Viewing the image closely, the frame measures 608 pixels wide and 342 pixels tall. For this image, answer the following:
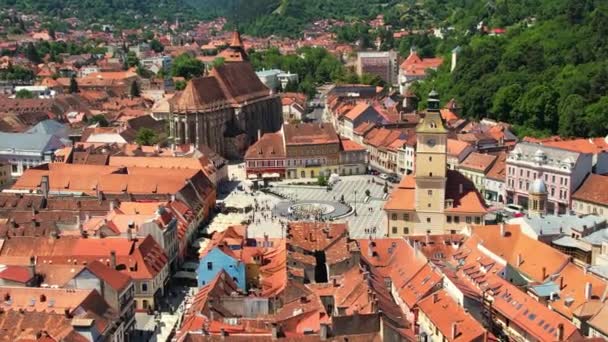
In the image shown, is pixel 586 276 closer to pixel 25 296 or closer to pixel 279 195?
pixel 25 296

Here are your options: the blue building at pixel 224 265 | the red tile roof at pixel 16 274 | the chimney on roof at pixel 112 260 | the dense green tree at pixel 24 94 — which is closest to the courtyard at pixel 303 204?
the blue building at pixel 224 265

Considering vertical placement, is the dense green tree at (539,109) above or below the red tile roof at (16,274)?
above

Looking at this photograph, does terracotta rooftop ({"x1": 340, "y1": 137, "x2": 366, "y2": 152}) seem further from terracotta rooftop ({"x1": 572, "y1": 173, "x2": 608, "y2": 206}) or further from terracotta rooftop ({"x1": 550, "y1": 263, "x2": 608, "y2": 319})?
terracotta rooftop ({"x1": 550, "y1": 263, "x2": 608, "y2": 319})

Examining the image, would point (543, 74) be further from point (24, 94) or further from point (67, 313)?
point (67, 313)

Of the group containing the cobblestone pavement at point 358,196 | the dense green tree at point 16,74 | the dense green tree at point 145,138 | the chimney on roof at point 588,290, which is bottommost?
the cobblestone pavement at point 358,196

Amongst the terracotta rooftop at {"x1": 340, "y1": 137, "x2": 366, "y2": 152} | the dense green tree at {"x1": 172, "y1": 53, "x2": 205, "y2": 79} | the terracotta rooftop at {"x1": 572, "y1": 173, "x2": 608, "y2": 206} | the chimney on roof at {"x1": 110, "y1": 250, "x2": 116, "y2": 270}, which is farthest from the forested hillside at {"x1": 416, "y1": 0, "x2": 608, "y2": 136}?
the chimney on roof at {"x1": 110, "y1": 250, "x2": 116, "y2": 270}

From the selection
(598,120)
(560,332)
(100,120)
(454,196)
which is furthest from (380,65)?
(560,332)

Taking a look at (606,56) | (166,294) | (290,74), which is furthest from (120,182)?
(290,74)

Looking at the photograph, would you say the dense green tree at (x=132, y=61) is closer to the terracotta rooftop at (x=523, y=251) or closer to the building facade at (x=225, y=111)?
the building facade at (x=225, y=111)
